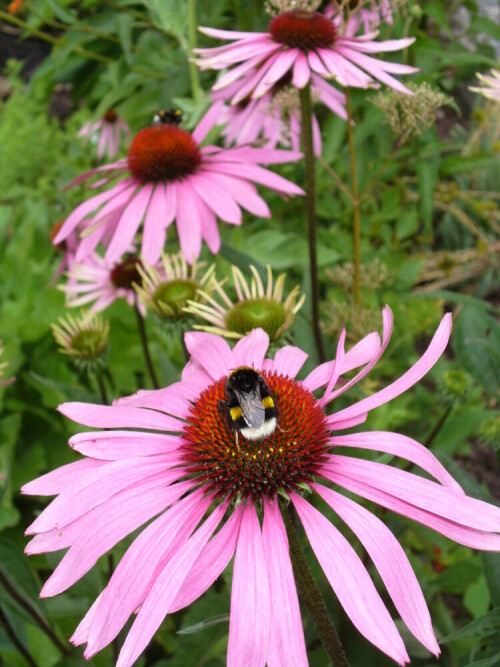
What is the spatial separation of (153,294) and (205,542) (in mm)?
520

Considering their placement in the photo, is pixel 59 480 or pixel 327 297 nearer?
pixel 59 480

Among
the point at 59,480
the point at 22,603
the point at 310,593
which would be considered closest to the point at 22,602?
the point at 22,603

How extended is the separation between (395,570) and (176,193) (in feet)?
2.48

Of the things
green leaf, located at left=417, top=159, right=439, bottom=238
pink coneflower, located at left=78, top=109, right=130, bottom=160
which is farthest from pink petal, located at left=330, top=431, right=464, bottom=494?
pink coneflower, located at left=78, top=109, right=130, bottom=160

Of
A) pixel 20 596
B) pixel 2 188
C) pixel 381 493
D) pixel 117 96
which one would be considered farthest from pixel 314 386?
pixel 2 188

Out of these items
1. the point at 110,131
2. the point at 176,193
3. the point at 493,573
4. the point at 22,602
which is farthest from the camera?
the point at 110,131

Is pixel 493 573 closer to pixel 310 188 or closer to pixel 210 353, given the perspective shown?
pixel 210 353

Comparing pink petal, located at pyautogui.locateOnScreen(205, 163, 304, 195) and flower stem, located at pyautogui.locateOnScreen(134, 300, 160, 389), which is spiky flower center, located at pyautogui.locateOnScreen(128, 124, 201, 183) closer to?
pink petal, located at pyautogui.locateOnScreen(205, 163, 304, 195)

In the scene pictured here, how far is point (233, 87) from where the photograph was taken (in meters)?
1.21

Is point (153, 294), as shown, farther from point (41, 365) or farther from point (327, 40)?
point (41, 365)

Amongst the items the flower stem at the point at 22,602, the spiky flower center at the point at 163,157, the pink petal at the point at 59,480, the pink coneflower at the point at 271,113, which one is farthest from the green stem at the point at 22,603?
the pink coneflower at the point at 271,113

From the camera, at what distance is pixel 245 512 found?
54 centimetres

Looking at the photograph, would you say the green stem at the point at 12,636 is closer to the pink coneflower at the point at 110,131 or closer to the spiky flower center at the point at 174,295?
the spiky flower center at the point at 174,295

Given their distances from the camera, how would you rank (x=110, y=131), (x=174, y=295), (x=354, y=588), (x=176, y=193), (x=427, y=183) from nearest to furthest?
(x=354, y=588) < (x=174, y=295) < (x=176, y=193) < (x=427, y=183) < (x=110, y=131)
